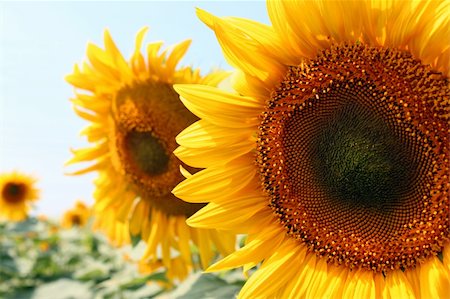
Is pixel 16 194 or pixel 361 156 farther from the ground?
pixel 16 194

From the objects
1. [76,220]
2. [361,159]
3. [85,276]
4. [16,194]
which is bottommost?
[85,276]

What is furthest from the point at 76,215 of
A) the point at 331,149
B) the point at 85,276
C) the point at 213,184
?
the point at 331,149

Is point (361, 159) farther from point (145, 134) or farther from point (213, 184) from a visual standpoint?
point (145, 134)

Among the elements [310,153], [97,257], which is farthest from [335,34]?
[97,257]

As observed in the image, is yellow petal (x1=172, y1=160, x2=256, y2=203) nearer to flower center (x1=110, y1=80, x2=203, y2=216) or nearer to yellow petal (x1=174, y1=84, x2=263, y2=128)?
yellow petal (x1=174, y1=84, x2=263, y2=128)

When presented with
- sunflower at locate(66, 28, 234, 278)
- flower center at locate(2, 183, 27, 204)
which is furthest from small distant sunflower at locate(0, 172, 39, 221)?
sunflower at locate(66, 28, 234, 278)

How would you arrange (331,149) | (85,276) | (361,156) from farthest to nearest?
(85,276) < (331,149) < (361,156)
